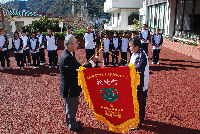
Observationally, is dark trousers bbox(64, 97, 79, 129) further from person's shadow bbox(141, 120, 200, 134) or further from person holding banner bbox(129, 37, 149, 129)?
person's shadow bbox(141, 120, 200, 134)

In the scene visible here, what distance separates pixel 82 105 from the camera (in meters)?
5.46

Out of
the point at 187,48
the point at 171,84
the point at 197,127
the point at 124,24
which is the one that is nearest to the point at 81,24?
the point at 124,24

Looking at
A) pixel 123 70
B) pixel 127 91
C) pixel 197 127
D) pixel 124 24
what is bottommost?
pixel 197 127

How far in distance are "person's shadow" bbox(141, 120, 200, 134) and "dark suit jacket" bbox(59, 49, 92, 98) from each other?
6.09 ft

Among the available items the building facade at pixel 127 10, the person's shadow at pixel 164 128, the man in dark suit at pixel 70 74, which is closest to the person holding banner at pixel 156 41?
the person's shadow at pixel 164 128

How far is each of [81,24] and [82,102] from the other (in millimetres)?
27233

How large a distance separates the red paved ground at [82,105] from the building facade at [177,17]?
819 cm

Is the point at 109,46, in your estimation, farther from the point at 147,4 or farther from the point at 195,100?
the point at 147,4

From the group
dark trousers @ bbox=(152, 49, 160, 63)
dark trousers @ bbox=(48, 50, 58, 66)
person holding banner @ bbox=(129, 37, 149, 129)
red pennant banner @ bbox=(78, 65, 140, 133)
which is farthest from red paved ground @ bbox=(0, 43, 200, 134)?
dark trousers @ bbox=(152, 49, 160, 63)

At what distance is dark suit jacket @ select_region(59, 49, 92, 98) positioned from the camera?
3.69 metres

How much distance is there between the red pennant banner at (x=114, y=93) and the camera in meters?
3.41

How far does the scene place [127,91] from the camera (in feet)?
11.3

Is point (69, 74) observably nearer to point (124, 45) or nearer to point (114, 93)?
point (114, 93)

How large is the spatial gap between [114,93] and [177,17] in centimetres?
1489
